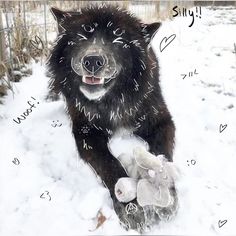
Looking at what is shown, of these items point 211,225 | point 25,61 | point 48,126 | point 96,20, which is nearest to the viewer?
point 211,225

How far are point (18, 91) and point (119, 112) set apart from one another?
98 cm

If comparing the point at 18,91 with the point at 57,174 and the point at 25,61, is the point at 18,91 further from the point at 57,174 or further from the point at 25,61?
the point at 57,174

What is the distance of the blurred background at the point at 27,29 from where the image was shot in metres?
2.73

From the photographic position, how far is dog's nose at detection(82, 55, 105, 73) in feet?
4.81

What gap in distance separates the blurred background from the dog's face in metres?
0.89

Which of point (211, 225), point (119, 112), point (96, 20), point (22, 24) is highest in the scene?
point (96, 20)

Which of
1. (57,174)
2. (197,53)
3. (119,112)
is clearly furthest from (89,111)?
(197,53)

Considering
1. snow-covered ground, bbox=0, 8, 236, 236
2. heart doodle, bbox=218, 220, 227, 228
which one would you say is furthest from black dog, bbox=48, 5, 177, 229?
heart doodle, bbox=218, 220, 227, 228

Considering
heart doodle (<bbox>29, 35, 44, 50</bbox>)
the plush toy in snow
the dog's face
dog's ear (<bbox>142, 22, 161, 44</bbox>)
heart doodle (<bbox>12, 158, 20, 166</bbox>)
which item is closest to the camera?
the plush toy in snow

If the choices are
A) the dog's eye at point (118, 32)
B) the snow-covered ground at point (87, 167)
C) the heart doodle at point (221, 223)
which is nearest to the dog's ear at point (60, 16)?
the dog's eye at point (118, 32)

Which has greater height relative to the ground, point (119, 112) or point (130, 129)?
point (119, 112)

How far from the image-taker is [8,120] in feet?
7.26

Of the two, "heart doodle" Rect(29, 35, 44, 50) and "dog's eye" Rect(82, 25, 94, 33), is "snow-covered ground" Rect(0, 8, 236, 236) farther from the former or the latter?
"dog's eye" Rect(82, 25, 94, 33)

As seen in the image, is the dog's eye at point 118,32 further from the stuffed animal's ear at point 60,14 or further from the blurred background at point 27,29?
the blurred background at point 27,29
